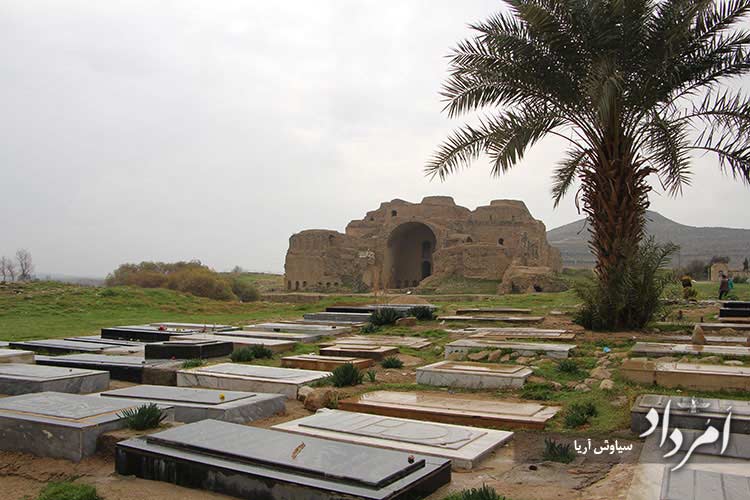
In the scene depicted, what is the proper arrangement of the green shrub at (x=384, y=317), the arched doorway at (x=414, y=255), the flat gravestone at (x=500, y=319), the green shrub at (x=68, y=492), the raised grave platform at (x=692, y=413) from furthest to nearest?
1. the arched doorway at (x=414, y=255)
2. the green shrub at (x=384, y=317)
3. the flat gravestone at (x=500, y=319)
4. the raised grave platform at (x=692, y=413)
5. the green shrub at (x=68, y=492)

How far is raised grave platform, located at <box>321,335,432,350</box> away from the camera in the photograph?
9.74 meters

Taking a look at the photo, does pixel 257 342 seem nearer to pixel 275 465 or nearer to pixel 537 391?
pixel 537 391

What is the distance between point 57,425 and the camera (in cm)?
436

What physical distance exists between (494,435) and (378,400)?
1.46 meters

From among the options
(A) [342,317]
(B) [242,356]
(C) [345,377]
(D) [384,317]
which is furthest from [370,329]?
(C) [345,377]

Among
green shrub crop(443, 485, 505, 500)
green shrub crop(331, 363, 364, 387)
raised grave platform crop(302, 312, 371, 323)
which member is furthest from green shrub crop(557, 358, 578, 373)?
raised grave platform crop(302, 312, 371, 323)

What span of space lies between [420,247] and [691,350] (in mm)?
40876

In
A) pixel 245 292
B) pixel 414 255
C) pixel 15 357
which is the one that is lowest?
pixel 15 357

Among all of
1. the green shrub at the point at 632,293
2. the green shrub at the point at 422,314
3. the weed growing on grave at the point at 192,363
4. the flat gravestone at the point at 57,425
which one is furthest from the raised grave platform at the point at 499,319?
the flat gravestone at the point at 57,425

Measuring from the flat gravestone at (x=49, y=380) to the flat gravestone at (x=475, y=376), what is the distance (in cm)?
347

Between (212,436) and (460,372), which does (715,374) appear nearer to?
(460,372)

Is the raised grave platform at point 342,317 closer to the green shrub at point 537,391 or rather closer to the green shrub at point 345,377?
the green shrub at point 345,377

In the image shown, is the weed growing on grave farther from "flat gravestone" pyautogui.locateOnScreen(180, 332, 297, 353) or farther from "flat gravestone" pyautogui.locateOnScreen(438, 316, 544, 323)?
"flat gravestone" pyautogui.locateOnScreen(438, 316, 544, 323)

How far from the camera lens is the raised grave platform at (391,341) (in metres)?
9.74
